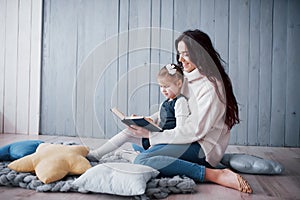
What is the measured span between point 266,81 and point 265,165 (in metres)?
1.40

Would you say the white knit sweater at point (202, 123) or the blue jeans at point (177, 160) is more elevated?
the white knit sweater at point (202, 123)

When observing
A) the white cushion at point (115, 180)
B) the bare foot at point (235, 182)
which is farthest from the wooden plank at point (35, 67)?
the bare foot at point (235, 182)

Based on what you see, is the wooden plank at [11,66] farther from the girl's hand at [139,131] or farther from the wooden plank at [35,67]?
the girl's hand at [139,131]

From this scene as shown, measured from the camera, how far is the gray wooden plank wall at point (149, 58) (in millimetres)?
3264

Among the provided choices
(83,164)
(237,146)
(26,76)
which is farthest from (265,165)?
(26,76)

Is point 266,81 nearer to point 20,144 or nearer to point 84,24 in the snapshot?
point 84,24

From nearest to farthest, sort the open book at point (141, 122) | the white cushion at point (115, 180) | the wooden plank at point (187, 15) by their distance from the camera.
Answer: the white cushion at point (115, 180) → the open book at point (141, 122) → the wooden plank at point (187, 15)

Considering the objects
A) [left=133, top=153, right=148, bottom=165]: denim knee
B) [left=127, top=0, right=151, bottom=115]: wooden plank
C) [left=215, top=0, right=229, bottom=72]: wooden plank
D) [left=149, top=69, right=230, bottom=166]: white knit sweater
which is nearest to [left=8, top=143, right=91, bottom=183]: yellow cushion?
[left=133, top=153, right=148, bottom=165]: denim knee

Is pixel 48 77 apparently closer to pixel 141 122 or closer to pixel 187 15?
pixel 187 15

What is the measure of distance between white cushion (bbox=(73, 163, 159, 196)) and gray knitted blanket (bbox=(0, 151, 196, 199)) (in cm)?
4

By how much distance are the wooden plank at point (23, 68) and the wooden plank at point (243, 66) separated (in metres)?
1.92

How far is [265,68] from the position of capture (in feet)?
10.8

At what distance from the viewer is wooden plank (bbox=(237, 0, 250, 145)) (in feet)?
10.8

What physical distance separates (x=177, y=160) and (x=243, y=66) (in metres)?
1.79
